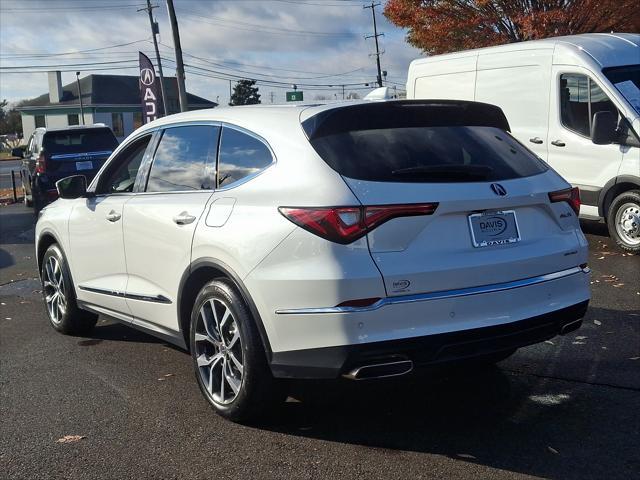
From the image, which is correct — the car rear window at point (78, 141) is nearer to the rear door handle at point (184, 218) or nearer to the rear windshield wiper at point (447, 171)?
the rear door handle at point (184, 218)

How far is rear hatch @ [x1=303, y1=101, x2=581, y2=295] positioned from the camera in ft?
12.0

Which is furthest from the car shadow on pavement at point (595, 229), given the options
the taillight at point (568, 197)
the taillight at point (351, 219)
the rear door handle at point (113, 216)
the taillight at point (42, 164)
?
the taillight at point (42, 164)

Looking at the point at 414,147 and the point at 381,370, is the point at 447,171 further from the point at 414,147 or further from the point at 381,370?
the point at 381,370

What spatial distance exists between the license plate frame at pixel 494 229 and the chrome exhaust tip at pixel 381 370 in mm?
695

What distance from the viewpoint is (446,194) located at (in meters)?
3.75

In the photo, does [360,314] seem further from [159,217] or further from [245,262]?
[159,217]

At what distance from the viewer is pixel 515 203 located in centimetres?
397

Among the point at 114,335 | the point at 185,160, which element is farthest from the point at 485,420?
the point at 114,335

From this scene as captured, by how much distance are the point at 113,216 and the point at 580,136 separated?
661 centimetres

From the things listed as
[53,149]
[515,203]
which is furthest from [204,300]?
[53,149]

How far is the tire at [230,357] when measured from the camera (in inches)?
157

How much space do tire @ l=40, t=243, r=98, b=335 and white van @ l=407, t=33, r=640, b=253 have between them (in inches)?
248

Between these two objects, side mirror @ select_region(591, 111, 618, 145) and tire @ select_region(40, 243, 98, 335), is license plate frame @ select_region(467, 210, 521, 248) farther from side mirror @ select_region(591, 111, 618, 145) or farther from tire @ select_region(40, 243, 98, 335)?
side mirror @ select_region(591, 111, 618, 145)

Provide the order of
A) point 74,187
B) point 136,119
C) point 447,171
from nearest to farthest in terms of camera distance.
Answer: point 447,171, point 74,187, point 136,119
